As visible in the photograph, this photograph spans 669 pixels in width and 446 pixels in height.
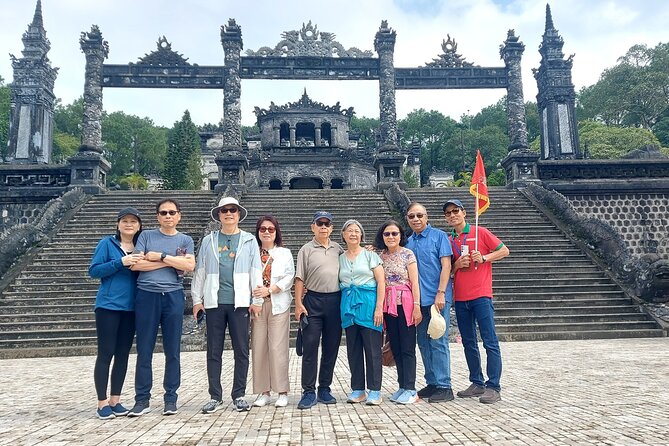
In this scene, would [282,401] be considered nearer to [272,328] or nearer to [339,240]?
[272,328]

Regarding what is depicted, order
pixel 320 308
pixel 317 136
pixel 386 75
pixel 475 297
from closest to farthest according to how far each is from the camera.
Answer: pixel 320 308 → pixel 475 297 → pixel 386 75 → pixel 317 136

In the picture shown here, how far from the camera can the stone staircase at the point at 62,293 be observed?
820 centimetres

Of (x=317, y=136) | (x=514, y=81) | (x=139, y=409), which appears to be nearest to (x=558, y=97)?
(x=514, y=81)

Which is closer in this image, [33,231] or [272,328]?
[272,328]

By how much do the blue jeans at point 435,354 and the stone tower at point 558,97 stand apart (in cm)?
1819

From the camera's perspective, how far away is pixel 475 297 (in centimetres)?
444

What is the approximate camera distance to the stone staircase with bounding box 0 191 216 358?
8.20m

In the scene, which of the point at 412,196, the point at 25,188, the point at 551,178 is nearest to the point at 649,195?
the point at 551,178

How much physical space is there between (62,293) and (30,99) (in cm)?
1252

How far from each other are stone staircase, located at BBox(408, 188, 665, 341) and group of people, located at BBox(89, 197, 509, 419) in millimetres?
4556

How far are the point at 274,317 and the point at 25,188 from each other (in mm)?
14181

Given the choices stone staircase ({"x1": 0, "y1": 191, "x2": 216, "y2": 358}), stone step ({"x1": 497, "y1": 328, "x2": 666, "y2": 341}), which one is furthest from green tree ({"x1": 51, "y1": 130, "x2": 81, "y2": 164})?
stone step ({"x1": 497, "y1": 328, "x2": 666, "y2": 341})

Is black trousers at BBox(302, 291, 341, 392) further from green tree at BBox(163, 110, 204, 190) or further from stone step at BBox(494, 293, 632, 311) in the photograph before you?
green tree at BBox(163, 110, 204, 190)

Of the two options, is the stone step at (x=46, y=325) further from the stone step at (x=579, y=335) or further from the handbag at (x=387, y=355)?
the stone step at (x=579, y=335)
